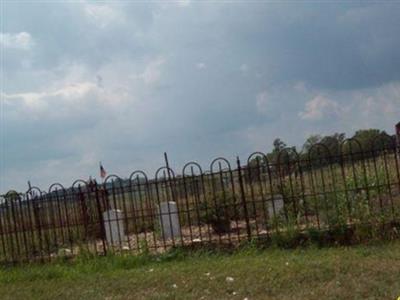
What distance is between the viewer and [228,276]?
8.35 m

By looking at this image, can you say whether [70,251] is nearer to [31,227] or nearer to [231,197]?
[31,227]

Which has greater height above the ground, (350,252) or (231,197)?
(231,197)

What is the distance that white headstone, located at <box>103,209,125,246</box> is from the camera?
12.2 m

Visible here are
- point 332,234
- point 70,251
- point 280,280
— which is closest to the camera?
point 280,280

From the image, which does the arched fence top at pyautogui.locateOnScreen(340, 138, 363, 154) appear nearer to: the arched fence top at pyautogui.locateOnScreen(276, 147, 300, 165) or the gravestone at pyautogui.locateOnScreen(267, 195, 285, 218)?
the arched fence top at pyautogui.locateOnScreen(276, 147, 300, 165)

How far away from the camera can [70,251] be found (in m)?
12.2

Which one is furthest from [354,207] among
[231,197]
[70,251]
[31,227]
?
[31,227]

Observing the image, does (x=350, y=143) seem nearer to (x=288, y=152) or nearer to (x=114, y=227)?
(x=288, y=152)

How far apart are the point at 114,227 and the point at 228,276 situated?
4682 millimetres

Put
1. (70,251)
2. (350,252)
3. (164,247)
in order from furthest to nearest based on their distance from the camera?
(70,251)
(164,247)
(350,252)

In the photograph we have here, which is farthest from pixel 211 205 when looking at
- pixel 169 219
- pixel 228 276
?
pixel 228 276

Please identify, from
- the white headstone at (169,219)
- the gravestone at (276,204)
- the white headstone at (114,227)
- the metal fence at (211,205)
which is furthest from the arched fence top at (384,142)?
the white headstone at (114,227)

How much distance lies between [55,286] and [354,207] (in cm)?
479

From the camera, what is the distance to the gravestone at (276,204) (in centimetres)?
1144
